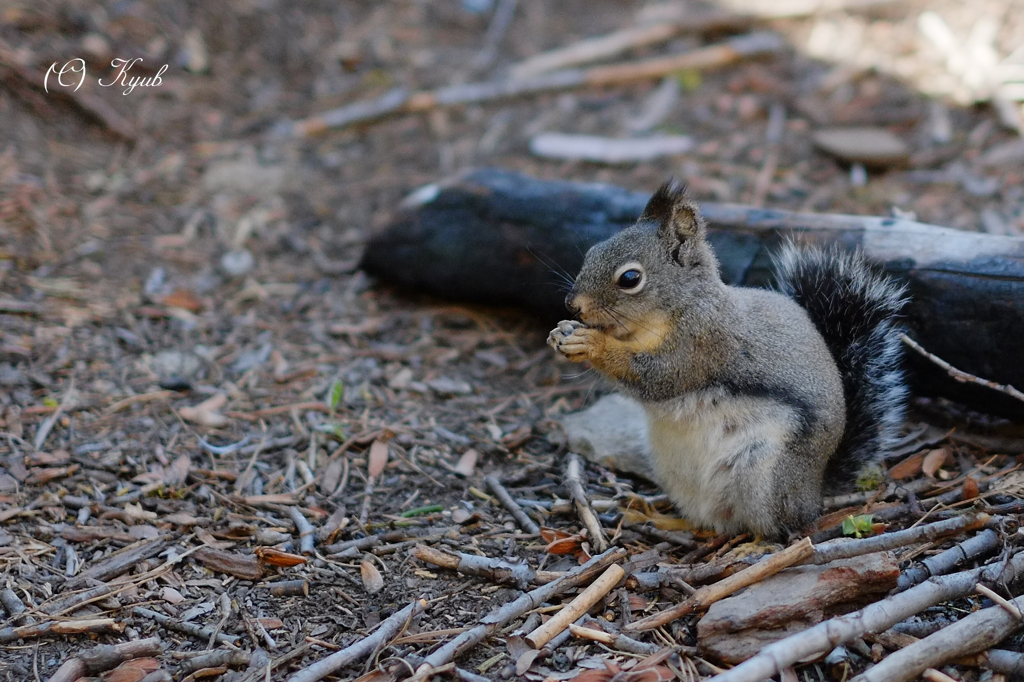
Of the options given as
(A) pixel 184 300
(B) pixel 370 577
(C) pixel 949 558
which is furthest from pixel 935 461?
(A) pixel 184 300

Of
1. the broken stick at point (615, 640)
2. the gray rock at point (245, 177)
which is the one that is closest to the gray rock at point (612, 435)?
the broken stick at point (615, 640)

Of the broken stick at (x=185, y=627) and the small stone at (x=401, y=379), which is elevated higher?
the small stone at (x=401, y=379)

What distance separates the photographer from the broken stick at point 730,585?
2723 millimetres

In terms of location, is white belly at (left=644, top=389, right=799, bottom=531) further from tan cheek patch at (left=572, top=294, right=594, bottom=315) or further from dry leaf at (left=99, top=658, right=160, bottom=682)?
dry leaf at (left=99, top=658, right=160, bottom=682)

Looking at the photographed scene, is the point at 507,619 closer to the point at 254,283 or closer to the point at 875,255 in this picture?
the point at 875,255

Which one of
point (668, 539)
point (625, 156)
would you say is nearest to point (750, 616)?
point (668, 539)

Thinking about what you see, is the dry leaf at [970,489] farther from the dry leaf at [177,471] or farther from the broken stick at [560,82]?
the broken stick at [560,82]

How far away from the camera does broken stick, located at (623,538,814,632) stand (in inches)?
107

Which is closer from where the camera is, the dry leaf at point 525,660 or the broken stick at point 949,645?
the broken stick at point 949,645

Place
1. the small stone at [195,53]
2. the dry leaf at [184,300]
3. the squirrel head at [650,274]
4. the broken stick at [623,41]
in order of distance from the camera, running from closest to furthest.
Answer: the squirrel head at [650,274] < the dry leaf at [184,300] < the small stone at [195,53] < the broken stick at [623,41]

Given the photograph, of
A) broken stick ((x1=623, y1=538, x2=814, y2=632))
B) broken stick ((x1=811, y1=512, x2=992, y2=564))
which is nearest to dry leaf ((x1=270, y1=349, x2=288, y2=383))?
broken stick ((x1=623, y1=538, x2=814, y2=632))

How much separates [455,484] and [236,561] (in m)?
0.93

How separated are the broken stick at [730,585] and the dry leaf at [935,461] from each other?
99 centimetres

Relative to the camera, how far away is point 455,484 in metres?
3.52
